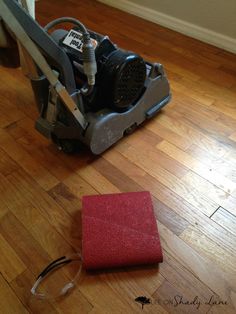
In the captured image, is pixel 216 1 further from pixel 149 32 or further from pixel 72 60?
pixel 72 60

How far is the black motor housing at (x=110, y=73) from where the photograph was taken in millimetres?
1176

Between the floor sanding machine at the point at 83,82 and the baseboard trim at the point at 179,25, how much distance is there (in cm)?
88

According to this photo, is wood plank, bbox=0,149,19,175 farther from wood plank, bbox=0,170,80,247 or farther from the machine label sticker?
the machine label sticker

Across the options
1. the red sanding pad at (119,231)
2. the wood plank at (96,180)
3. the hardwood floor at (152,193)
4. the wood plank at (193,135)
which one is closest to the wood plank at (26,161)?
the hardwood floor at (152,193)

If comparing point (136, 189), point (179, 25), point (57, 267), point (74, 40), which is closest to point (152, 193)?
point (136, 189)

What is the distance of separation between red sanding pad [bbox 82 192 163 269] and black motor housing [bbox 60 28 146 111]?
0.41 metres

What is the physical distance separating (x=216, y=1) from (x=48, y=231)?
1.78 meters

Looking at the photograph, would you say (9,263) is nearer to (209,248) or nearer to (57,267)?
(57,267)

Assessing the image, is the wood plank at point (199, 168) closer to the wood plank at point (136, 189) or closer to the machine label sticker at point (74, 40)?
the wood plank at point (136, 189)

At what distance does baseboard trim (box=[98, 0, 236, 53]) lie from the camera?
2.02 meters

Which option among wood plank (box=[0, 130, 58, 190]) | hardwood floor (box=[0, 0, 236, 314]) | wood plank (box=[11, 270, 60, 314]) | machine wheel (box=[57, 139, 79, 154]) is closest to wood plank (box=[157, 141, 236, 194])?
hardwood floor (box=[0, 0, 236, 314])

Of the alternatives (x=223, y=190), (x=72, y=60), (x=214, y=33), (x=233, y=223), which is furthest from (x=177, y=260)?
(x=214, y=33)

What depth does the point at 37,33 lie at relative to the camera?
0.97 meters

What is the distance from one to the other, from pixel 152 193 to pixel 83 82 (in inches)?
21.9
